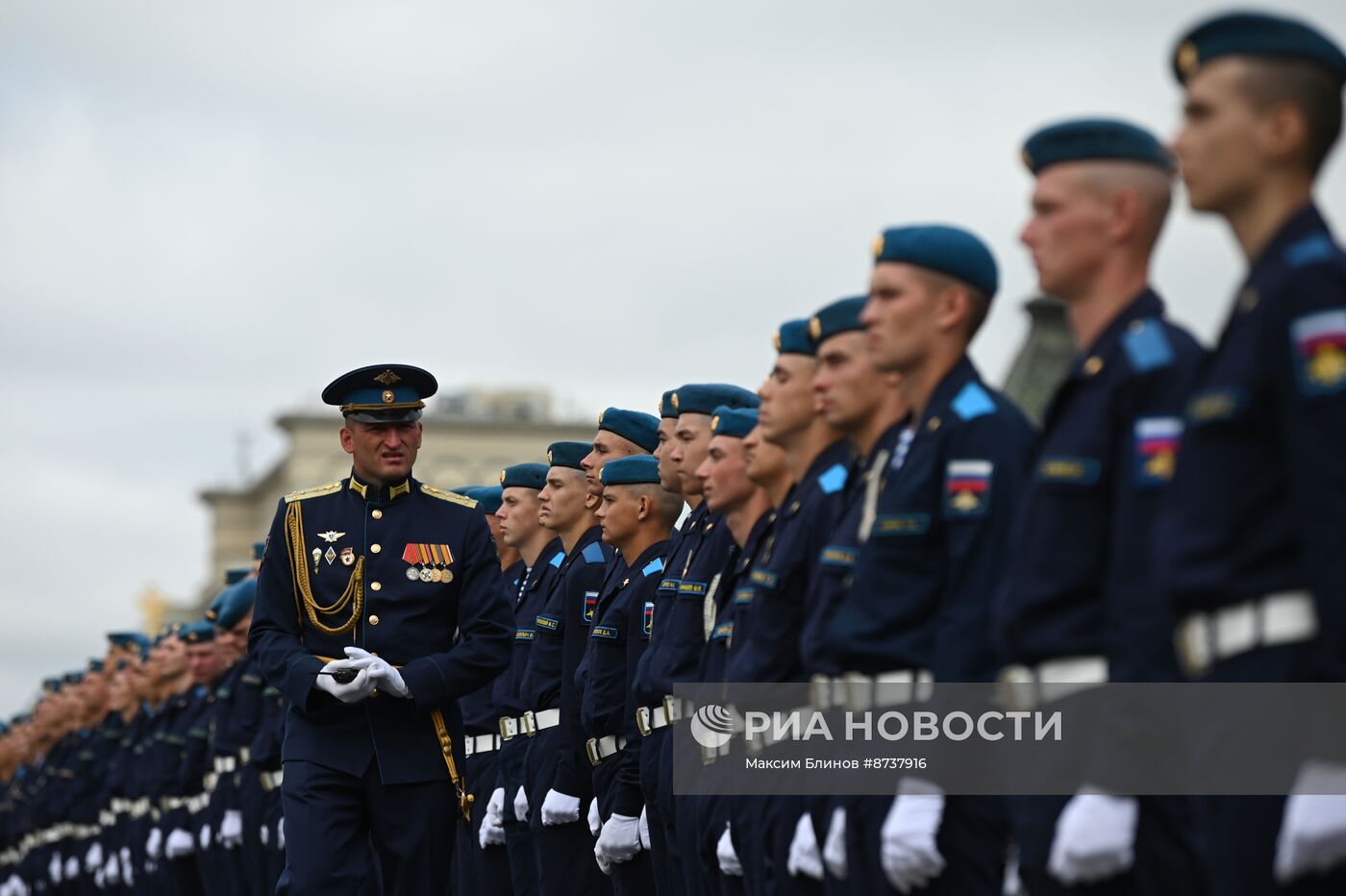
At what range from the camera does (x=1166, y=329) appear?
5.88 m

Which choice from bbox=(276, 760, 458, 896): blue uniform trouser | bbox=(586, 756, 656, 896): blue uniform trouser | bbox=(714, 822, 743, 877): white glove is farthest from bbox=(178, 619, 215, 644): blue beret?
bbox=(714, 822, 743, 877): white glove

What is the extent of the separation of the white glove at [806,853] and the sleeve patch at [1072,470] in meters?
2.11

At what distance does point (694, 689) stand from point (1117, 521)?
161 inches

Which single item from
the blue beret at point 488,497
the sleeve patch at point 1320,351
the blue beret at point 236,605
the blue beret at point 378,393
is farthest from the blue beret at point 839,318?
the blue beret at point 236,605

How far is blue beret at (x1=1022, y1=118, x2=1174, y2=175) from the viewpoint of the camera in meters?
6.21

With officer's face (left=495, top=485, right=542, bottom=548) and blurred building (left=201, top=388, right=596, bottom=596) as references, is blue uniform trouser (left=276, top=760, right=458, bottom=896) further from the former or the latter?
blurred building (left=201, top=388, right=596, bottom=596)

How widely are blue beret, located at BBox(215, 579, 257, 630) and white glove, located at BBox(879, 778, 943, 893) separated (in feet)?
37.1

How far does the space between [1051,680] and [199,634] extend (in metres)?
14.4

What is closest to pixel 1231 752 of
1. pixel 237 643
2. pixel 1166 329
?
pixel 1166 329

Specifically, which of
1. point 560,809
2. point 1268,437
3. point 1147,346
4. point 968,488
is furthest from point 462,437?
point 1268,437

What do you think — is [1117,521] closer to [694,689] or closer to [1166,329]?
[1166,329]

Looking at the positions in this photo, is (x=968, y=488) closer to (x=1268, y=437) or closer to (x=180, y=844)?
(x=1268, y=437)

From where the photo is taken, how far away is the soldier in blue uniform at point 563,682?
11.8m

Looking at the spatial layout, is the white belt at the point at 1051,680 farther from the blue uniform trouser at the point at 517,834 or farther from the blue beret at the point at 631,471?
the blue uniform trouser at the point at 517,834
